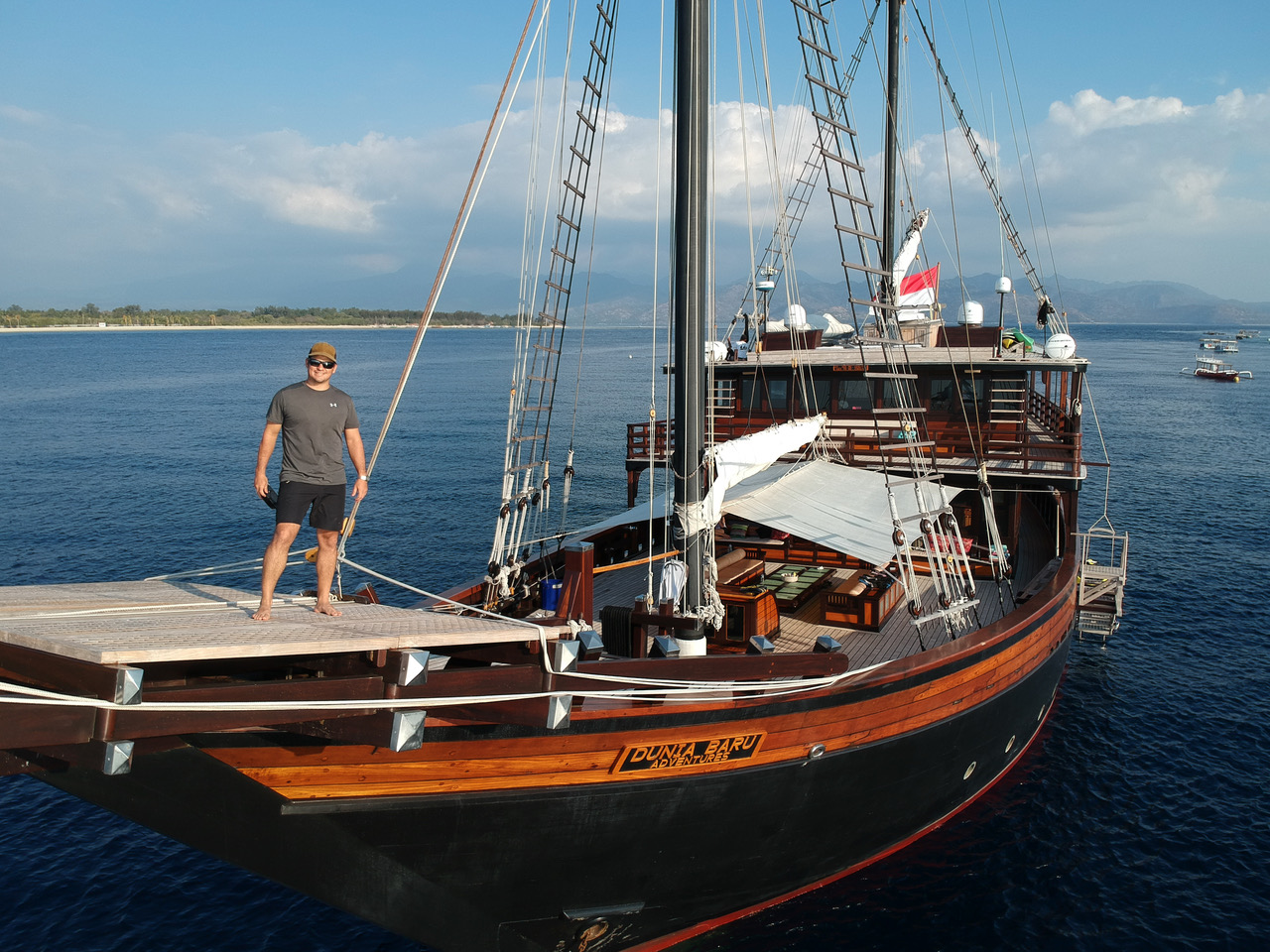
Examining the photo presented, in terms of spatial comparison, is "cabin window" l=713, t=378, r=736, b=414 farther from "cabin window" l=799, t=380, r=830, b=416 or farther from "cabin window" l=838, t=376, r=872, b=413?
"cabin window" l=838, t=376, r=872, b=413

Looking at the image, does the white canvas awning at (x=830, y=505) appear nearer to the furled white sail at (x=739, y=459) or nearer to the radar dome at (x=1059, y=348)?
the furled white sail at (x=739, y=459)

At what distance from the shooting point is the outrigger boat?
5277 millimetres

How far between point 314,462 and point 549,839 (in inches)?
160

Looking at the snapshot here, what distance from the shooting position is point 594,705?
24.3 ft

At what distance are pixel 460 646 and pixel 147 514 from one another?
111 feet

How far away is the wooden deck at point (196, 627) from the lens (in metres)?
4.62

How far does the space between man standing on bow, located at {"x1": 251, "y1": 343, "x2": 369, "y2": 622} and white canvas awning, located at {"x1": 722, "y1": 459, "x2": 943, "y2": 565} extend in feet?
23.0

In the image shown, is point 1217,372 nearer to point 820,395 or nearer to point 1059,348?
point 1059,348

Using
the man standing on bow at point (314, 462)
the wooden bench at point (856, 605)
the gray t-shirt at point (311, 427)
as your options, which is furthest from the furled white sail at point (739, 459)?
the gray t-shirt at point (311, 427)

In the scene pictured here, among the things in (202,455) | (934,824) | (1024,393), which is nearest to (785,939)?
(934,824)

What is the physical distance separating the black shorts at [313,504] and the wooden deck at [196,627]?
2.38 ft

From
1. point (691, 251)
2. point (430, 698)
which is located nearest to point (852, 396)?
point (691, 251)

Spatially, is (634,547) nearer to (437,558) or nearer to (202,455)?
(437,558)

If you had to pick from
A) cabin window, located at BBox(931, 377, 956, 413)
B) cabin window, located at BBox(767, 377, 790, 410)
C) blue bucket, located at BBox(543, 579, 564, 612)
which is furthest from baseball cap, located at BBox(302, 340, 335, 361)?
cabin window, located at BBox(931, 377, 956, 413)
